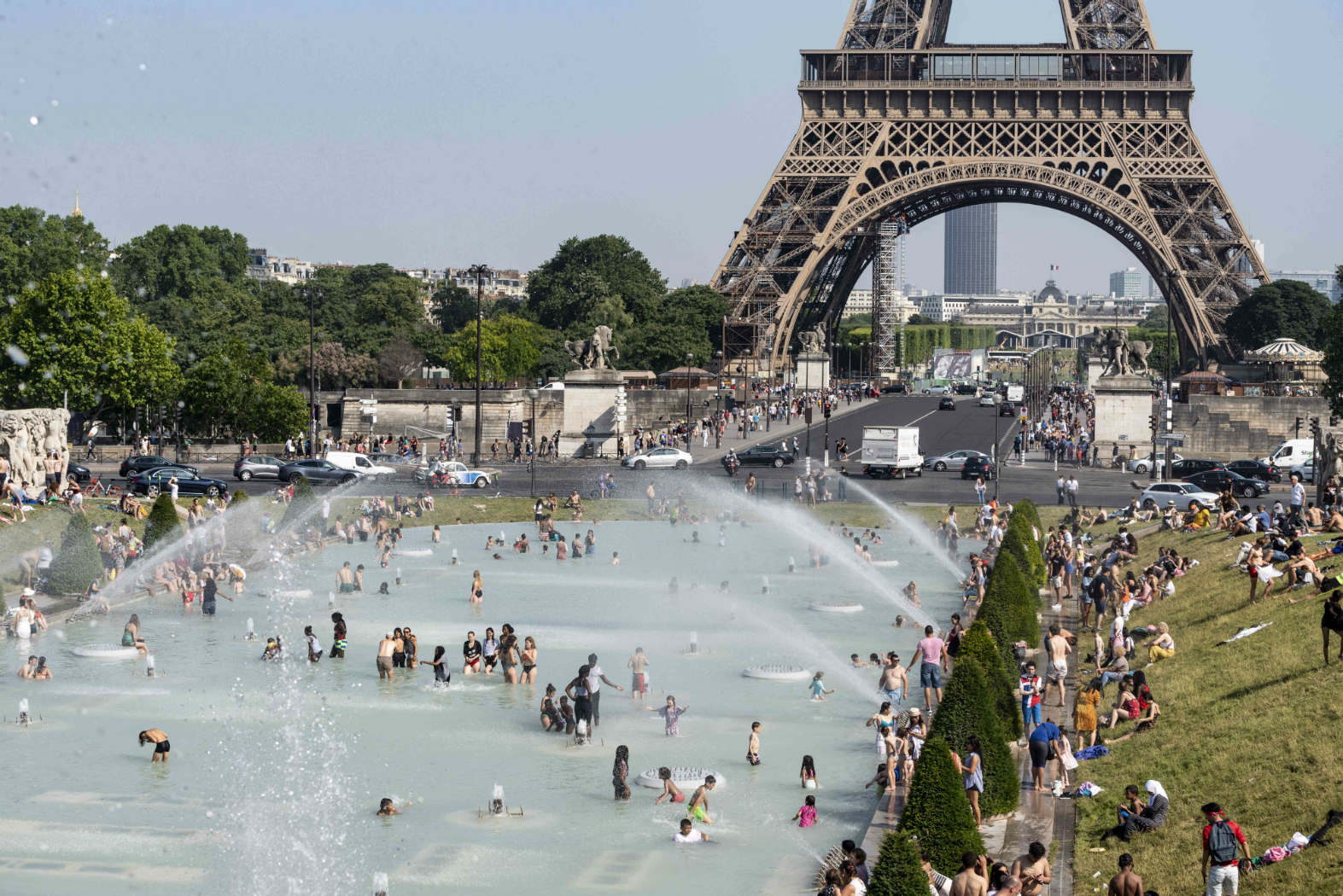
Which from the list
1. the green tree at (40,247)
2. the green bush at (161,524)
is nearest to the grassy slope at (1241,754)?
the green bush at (161,524)

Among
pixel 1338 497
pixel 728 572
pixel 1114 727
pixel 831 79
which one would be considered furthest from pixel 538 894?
pixel 831 79

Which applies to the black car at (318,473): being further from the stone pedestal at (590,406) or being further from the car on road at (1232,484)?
the car on road at (1232,484)

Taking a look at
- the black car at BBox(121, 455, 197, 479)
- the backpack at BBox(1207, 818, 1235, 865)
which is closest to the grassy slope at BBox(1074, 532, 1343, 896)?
the backpack at BBox(1207, 818, 1235, 865)

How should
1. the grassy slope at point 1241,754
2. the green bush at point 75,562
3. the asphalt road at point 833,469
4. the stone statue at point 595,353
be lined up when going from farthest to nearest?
the stone statue at point 595,353 → the asphalt road at point 833,469 → the green bush at point 75,562 → the grassy slope at point 1241,754

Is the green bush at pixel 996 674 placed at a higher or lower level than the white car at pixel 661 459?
lower

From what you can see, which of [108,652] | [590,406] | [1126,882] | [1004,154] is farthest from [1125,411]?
[1126,882]

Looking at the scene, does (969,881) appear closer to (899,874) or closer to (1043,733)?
(899,874)
